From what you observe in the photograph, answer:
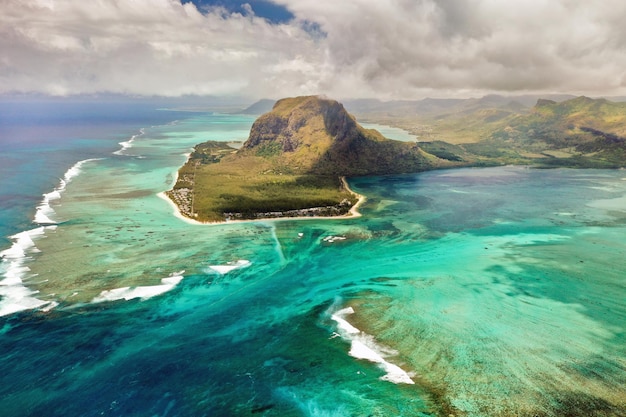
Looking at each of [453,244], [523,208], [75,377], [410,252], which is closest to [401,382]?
[75,377]

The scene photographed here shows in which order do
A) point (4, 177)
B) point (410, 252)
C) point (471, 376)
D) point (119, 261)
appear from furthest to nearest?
point (4, 177) < point (410, 252) < point (119, 261) < point (471, 376)

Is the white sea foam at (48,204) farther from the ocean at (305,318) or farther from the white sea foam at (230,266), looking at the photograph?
the white sea foam at (230,266)

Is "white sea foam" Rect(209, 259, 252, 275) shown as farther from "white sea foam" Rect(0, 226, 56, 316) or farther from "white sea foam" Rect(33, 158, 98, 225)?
"white sea foam" Rect(33, 158, 98, 225)

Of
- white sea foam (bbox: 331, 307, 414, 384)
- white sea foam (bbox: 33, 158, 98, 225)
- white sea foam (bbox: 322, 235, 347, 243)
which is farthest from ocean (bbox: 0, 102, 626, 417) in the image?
white sea foam (bbox: 33, 158, 98, 225)

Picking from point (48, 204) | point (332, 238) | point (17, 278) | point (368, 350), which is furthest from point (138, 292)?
point (48, 204)

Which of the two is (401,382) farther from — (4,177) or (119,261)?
(4,177)

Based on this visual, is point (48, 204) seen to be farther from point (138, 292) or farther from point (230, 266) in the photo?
point (230, 266)

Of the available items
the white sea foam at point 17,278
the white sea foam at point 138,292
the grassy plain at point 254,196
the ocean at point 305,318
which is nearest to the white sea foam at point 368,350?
the ocean at point 305,318
